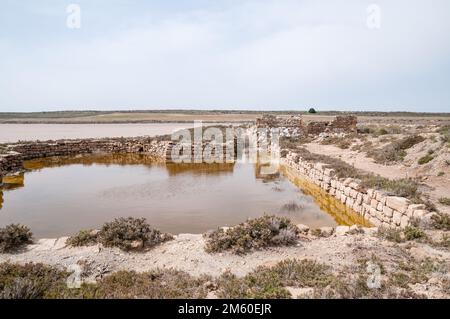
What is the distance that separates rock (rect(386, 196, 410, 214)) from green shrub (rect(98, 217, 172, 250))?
5432 millimetres

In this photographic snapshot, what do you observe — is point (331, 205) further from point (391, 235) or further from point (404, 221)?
point (391, 235)

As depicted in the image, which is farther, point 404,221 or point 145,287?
point 404,221

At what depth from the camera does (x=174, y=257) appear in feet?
19.7

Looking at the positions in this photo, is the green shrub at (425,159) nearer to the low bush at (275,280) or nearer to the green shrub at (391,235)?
the green shrub at (391,235)

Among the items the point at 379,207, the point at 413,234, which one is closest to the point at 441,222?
the point at 413,234

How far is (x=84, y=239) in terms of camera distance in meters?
6.52

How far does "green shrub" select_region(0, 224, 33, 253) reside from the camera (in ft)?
20.3

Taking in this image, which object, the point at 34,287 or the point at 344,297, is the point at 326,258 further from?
the point at 34,287

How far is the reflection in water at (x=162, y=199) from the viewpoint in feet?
29.9

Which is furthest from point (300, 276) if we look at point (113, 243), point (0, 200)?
point (0, 200)

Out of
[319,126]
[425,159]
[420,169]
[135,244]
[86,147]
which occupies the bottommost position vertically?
[135,244]

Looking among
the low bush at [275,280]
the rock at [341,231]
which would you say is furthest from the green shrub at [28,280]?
the rock at [341,231]

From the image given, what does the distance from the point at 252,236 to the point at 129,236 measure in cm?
233

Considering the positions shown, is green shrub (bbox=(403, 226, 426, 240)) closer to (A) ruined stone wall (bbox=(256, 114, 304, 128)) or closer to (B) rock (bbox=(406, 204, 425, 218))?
(B) rock (bbox=(406, 204, 425, 218))
